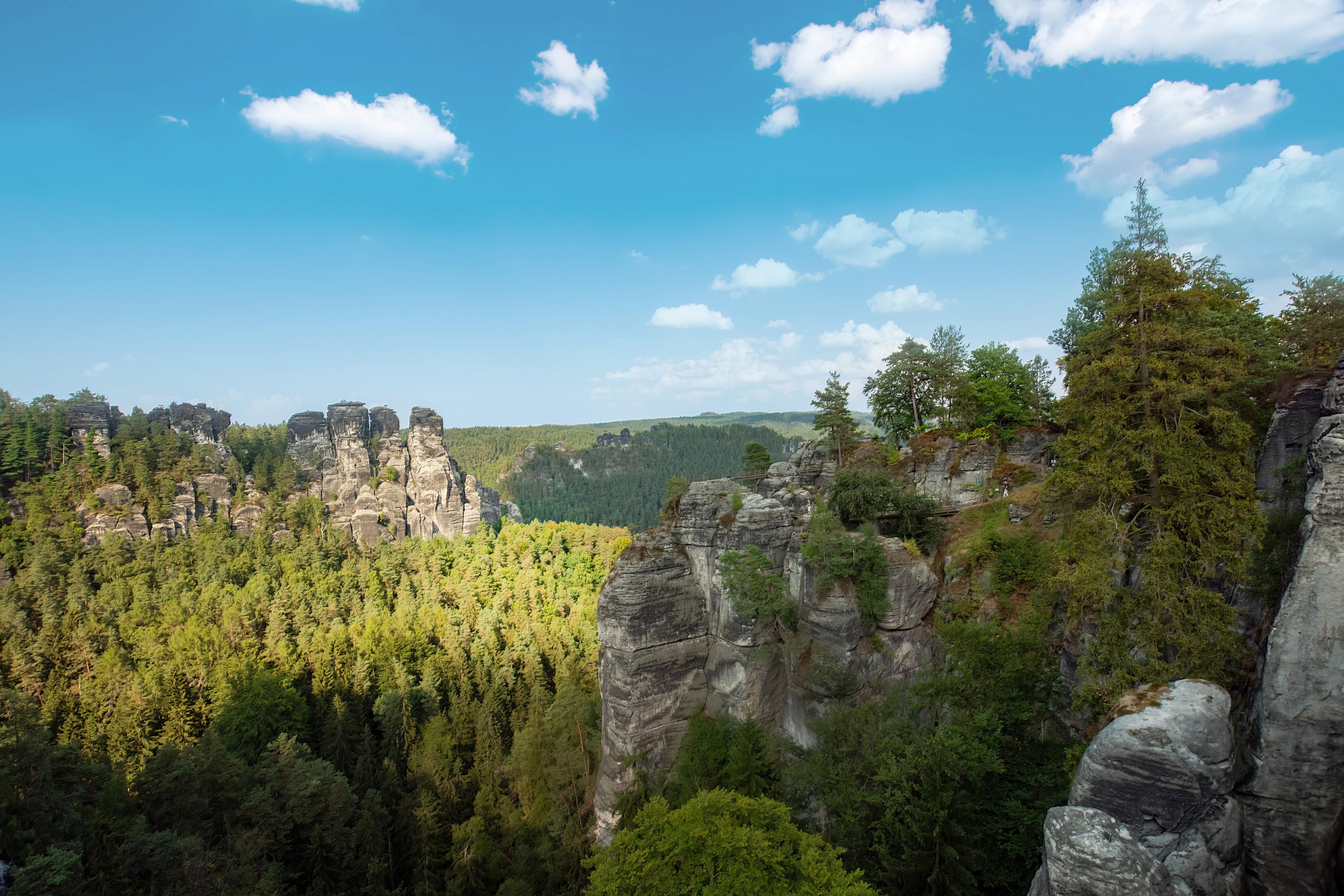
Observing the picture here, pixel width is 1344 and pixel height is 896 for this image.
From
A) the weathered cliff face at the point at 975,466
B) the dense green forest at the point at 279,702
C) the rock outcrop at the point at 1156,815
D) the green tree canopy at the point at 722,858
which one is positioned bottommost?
the dense green forest at the point at 279,702

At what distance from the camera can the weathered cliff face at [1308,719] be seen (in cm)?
1014

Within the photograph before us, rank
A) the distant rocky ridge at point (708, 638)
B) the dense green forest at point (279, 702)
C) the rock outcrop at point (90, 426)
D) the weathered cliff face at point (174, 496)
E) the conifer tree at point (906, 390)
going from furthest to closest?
the rock outcrop at point (90, 426)
the weathered cliff face at point (174, 496)
the conifer tree at point (906, 390)
the dense green forest at point (279, 702)
the distant rocky ridge at point (708, 638)

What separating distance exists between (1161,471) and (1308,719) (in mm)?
5367

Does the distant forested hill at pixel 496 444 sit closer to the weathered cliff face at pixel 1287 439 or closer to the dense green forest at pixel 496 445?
the dense green forest at pixel 496 445

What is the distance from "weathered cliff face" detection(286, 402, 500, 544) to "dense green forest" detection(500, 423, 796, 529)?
202 ft

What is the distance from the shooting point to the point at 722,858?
12.6m

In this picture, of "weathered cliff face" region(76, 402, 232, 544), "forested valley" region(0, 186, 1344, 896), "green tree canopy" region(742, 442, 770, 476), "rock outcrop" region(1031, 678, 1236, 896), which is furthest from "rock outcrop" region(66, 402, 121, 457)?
"rock outcrop" region(1031, 678, 1236, 896)

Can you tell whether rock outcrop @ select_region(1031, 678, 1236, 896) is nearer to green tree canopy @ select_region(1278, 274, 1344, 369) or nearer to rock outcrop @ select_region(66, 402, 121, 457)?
green tree canopy @ select_region(1278, 274, 1344, 369)

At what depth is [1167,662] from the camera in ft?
41.3

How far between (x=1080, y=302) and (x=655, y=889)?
33.7 meters

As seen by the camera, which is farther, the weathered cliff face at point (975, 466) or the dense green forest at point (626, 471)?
the dense green forest at point (626, 471)

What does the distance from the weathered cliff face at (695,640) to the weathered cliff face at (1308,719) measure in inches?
468

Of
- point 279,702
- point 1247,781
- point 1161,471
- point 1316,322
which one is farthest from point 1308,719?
point 279,702

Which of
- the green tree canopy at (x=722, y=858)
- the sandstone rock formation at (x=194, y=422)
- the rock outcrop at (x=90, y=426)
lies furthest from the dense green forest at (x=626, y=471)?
the green tree canopy at (x=722, y=858)
